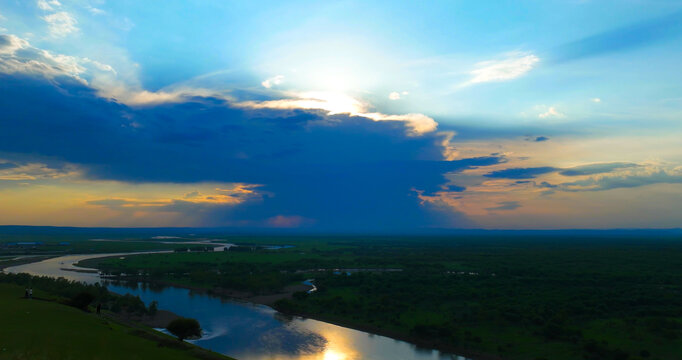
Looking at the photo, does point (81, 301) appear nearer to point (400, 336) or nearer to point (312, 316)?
point (312, 316)

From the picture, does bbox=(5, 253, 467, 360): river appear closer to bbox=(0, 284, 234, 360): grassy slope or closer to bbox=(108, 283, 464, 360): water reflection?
bbox=(108, 283, 464, 360): water reflection

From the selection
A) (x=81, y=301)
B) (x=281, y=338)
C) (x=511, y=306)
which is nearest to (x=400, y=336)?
(x=281, y=338)

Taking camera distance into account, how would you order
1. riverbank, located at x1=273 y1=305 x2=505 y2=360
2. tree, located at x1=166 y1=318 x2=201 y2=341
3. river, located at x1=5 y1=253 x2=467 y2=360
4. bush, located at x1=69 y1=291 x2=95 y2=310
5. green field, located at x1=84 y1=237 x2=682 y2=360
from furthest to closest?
1. bush, located at x1=69 y1=291 x2=95 y2=310
2. river, located at x1=5 y1=253 x2=467 y2=360
3. riverbank, located at x1=273 y1=305 x2=505 y2=360
4. green field, located at x1=84 y1=237 x2=682 y2=360
5. tree, located at x1=166 y1=318 x2=201 y2=341

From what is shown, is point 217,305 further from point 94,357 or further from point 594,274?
point 594,274

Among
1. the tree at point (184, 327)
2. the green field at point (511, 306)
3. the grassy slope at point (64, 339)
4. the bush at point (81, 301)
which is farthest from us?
the bush at point (81, 301)

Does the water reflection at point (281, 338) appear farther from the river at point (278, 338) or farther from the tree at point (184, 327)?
the tree at point (184, 327)

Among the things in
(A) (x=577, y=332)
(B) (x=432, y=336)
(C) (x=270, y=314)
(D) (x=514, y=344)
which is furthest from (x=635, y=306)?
(C) (x=270, y=314)

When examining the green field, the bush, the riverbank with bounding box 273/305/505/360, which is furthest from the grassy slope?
the green field

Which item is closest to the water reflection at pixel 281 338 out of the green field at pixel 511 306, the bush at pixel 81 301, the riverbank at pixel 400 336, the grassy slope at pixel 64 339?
the riverbank at pixel 400 336
